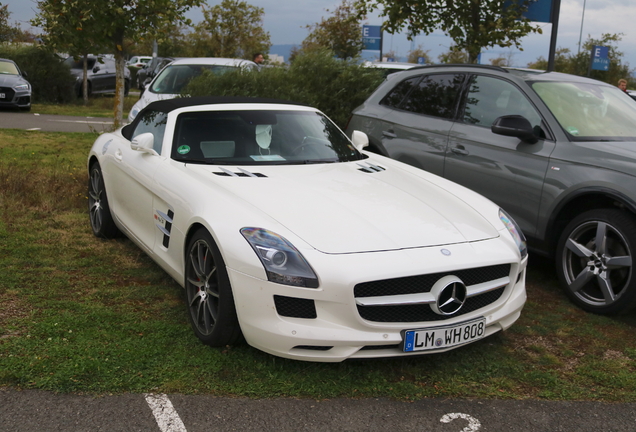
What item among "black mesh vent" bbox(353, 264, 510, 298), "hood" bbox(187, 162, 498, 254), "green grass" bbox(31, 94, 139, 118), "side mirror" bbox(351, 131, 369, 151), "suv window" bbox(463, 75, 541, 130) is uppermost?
"suv window" bbox(463, 75, 541, 130)

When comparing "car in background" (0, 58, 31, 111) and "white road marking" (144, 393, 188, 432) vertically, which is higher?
"car in background" (0, 58, 31, 111)

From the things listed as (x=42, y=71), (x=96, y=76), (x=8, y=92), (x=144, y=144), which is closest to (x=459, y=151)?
(x=144, y=144)

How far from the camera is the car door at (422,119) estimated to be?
613 cm

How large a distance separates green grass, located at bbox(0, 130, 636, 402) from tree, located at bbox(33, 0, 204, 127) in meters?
5.04

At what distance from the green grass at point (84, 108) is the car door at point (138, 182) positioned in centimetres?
1398

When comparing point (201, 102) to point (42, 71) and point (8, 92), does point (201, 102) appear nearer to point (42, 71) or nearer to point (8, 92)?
point (8, 92)

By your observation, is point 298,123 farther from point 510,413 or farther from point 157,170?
point 510,413

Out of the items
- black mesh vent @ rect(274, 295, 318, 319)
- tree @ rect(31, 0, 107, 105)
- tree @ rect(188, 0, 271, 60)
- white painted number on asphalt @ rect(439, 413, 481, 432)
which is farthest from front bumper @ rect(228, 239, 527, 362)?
tree @ rect(188, 0, 271, 60)

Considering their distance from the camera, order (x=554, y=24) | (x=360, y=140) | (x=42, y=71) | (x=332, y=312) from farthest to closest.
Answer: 1. (x=42, y=71)
2. (x=554, y=24)
3. (x=360, y=140)
4. (x=332, y=312)

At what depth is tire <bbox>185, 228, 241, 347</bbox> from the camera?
359cm

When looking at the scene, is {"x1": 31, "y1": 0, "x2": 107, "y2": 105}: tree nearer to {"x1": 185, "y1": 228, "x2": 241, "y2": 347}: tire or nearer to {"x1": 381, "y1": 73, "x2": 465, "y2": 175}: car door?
{"x1": 381, "y1": 73, "x2": 465, "y2": 175}: car door

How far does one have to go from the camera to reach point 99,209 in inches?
241

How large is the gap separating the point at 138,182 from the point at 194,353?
1713mm

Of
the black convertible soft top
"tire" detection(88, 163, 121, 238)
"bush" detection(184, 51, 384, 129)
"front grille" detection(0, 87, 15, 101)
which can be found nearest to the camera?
the black convertible soft top
